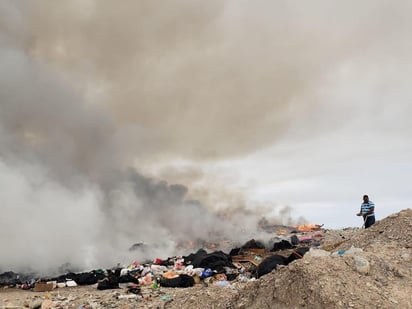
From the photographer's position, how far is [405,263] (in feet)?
19.7

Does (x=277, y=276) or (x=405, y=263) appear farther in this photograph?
(x=405, y=263)

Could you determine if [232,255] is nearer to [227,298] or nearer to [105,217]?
[227,298]

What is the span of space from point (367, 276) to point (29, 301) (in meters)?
7.65

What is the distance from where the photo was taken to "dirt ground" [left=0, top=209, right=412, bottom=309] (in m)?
4.79

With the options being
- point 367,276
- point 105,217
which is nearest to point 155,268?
point 367,276

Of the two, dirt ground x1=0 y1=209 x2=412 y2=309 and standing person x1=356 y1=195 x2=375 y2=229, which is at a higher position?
standing person x1=356 y1=195 x2=375 y2=229

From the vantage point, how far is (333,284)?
195 inches

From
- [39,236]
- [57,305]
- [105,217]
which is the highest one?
[105,217]

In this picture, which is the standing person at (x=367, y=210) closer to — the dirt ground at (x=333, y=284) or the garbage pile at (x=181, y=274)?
the dirt ground at (x=333, y=284)

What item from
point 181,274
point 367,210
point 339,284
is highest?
point 367,210

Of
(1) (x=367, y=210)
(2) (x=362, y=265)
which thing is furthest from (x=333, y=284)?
(1) (x=367, y=210)

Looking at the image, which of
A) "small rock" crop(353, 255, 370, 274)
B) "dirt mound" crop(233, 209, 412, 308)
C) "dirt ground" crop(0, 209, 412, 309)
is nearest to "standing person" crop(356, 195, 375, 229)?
"dirt ground" crop(0, 209, 412, 309)

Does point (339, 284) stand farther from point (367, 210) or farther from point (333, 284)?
point (367, 210)

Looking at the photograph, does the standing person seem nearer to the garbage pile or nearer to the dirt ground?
the dirt ground
